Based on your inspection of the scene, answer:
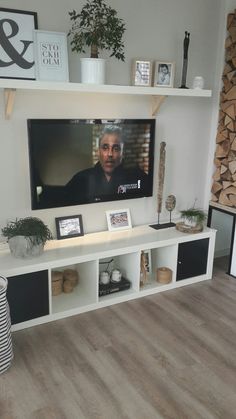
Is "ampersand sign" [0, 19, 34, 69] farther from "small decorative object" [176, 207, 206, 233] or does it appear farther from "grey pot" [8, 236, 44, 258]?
"small decorative object" [176, 207, 206, 233]

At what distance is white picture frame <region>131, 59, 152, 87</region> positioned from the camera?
2.74 m

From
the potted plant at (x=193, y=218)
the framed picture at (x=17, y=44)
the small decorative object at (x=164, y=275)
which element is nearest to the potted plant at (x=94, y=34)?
the framed picture at (x=17, y=44)

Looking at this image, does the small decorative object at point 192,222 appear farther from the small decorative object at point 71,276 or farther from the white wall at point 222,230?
the small decorative object at point 71,276

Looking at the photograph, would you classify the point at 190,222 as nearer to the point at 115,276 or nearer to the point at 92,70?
the point at 115,276

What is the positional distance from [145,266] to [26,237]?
98cm

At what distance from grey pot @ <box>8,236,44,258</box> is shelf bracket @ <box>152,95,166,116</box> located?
1.35m

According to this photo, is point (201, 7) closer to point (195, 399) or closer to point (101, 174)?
Result: point (101, 174)

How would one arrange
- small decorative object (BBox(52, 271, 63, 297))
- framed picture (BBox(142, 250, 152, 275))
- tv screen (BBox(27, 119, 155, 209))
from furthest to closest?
1. framed picture (BBox(142, 250, 152, 275))
2. small decorative object (BBox(52, 271, 63, 297))
3. tv screen (BBox(27, 119, 155, 209))

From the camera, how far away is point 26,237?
2.34 m


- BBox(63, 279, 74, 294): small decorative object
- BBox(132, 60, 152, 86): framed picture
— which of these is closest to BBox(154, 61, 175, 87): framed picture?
BBox(132, 60, 152, 86): framed picture

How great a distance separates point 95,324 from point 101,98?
61.0 inches

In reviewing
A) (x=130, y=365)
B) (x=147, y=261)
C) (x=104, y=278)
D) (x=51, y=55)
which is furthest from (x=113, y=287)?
(x=51, y=55)

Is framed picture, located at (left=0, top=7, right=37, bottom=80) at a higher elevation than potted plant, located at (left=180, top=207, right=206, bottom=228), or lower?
higher

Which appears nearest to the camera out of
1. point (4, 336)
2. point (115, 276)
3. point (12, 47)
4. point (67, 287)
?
point (4, 336)
